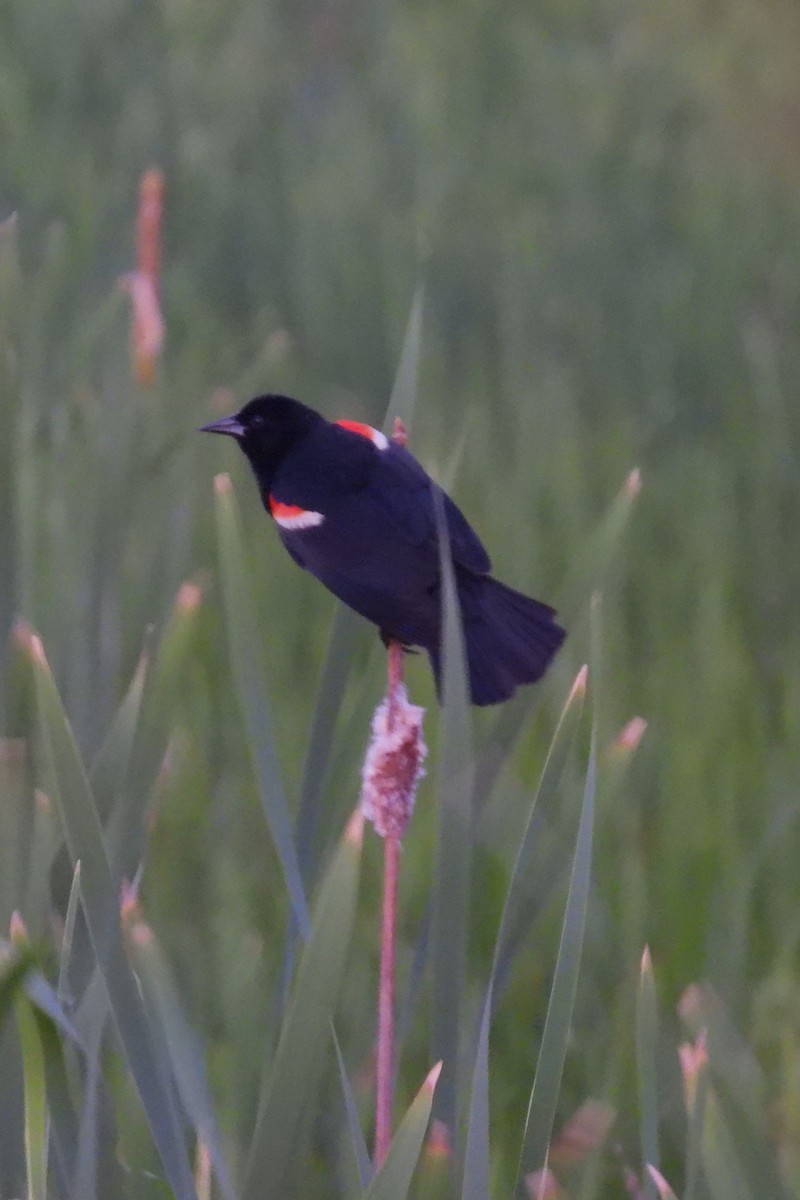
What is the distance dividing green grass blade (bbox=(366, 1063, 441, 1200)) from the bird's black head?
472mm

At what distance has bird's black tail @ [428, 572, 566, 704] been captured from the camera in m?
0.80

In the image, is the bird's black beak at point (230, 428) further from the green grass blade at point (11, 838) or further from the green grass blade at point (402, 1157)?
the green grass blade at point (402, 1157)

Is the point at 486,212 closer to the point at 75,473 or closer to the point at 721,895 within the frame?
the point at 75,473

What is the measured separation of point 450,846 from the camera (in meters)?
0.67

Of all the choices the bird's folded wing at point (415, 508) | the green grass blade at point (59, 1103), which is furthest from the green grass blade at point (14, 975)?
the bird's folded wing at point (415, 508)

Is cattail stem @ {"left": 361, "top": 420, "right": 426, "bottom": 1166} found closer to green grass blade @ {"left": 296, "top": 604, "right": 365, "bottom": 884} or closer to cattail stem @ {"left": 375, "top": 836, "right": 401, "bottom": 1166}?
Answer: cattail stem @ {"left": 375, "top": 836, "right": 401, "bottom": 1166}

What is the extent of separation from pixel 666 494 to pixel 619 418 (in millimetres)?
248

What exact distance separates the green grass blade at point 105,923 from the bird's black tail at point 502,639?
21 cm

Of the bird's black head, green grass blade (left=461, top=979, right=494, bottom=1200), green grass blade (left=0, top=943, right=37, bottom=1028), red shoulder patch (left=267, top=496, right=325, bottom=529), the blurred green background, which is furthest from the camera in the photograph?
the blurred green background

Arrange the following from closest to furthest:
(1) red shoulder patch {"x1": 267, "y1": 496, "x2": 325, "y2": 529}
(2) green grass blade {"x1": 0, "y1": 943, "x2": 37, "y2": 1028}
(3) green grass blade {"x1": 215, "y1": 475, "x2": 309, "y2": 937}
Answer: (2) green grass blade {"x1": 0, "y1": 943, "x2": 37, "y2": 1028} → (3) green grass blade {"x1": 215, "y1": 475, "x2": 309, "y2": 937} → (1) red shoulder patch {"x1": 267, "y1": 496, "x2": 325, "y2": 529}

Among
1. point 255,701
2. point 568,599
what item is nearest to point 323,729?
point 255,701

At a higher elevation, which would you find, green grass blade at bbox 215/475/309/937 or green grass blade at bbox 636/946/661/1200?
green grass blade at bbox 215/475/309/937

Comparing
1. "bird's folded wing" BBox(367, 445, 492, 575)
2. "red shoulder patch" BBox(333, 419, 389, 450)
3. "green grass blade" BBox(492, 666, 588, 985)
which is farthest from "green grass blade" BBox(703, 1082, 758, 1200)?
"red shoulder patch" BBox(333, 419, 389, 450)

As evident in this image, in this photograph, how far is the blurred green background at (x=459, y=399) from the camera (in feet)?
4.04
